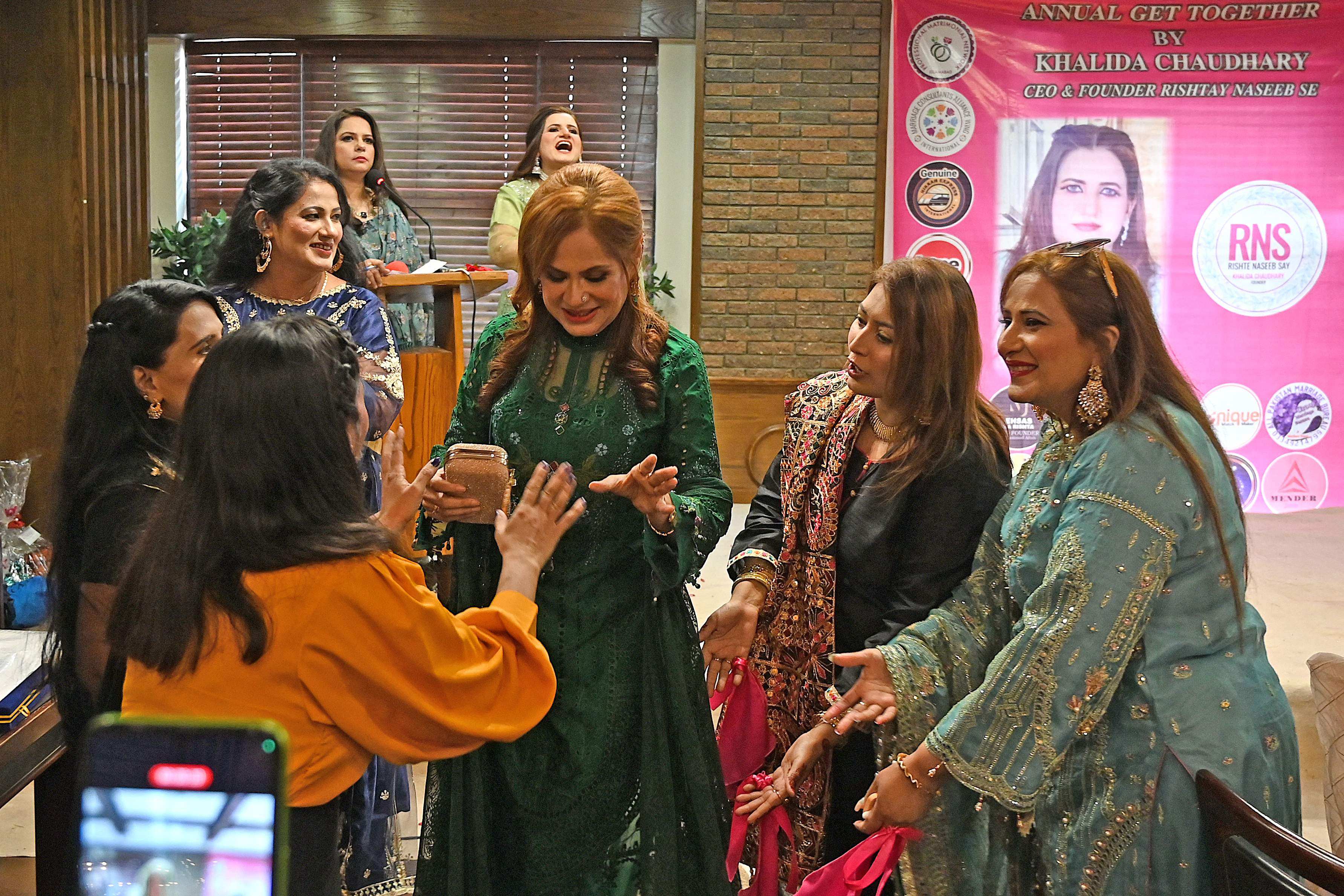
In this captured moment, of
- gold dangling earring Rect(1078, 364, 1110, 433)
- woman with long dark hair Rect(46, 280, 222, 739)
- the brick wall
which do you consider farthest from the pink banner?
woman with long dark hair Rect(46, 280, 222, 739)

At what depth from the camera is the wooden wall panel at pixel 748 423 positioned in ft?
22.1

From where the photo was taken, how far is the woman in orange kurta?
1.30 metres

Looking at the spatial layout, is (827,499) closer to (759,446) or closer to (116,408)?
(116,408)

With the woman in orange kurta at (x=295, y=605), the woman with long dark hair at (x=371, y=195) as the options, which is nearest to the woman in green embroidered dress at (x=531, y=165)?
the woman with long dark hair at (x=371, y=195)

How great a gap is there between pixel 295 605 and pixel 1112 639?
41.8 inches

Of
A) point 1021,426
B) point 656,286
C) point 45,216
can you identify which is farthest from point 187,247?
point 1021,426

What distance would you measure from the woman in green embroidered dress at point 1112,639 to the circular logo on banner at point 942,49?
5088 mm

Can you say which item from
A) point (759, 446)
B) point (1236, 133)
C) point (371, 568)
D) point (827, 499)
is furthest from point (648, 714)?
point (1236, 133)

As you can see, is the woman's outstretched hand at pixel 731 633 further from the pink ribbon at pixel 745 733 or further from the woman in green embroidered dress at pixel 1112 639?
the woman in green embroidered dress at pixel 1112 639

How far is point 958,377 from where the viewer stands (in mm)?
2018

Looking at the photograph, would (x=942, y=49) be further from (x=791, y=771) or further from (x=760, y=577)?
(x=791, y=771)

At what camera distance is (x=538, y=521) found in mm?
1724

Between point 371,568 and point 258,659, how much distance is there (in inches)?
6.2

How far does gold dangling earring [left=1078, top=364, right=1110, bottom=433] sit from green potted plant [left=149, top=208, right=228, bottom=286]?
5.33 m
